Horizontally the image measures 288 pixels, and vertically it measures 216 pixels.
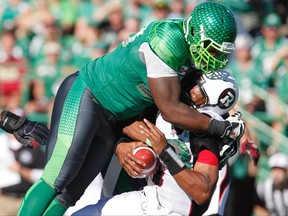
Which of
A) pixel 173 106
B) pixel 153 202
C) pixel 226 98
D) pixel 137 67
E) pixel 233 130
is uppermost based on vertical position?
pixel 137 67

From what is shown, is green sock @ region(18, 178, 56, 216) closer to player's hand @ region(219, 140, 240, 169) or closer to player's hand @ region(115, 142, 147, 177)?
player's hand @ region(115, 142, 147, 177)

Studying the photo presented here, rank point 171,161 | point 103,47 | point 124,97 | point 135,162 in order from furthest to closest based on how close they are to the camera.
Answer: point 103,47
point 124,97
point 135,162
point 171,161

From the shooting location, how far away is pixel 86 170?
17.1ft

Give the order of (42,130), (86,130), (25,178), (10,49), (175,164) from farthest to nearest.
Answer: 1. (10,49)
2. (25,178)
3. (42,130)
4. (86,130)
5. (175,164)

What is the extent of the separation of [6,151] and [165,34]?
4797 millimetres

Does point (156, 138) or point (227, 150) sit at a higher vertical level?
point (156, 138)

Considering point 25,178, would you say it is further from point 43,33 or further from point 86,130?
point 86,130

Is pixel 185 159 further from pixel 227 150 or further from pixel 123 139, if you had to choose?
pixel 123 139

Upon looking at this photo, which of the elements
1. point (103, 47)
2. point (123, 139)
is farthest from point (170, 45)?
point (103, 47)

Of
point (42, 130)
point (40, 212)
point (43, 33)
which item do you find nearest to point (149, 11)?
point (43, 33)

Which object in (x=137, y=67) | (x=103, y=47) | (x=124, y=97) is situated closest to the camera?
(x=137, y=67)

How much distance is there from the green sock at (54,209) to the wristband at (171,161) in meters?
0.81

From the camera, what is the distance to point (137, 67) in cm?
491

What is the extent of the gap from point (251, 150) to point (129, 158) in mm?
1101
